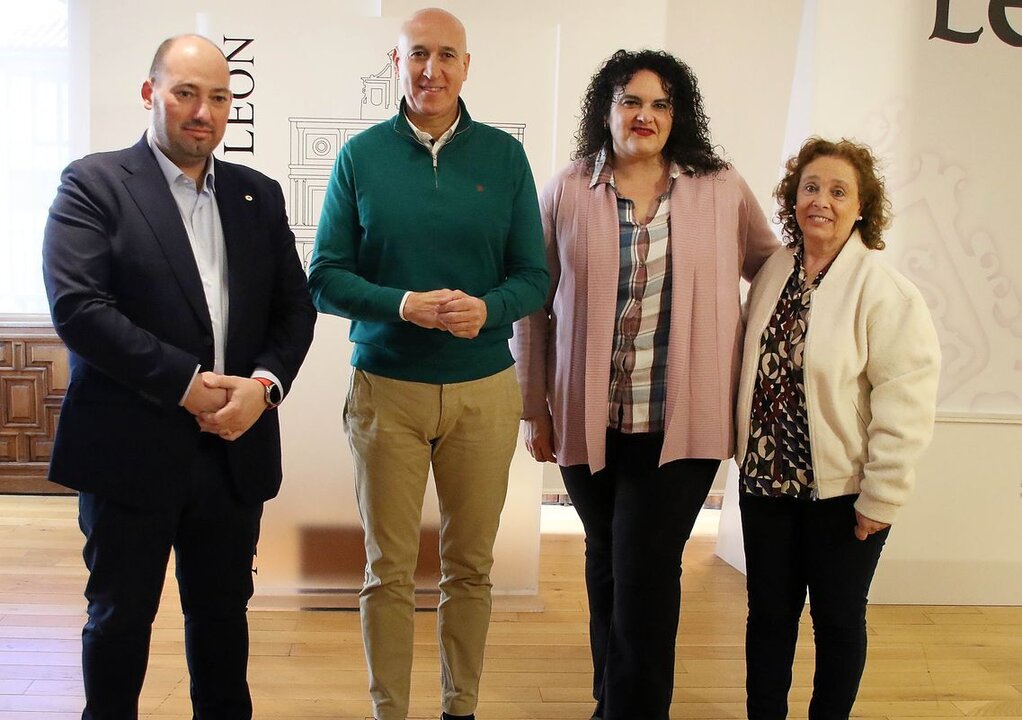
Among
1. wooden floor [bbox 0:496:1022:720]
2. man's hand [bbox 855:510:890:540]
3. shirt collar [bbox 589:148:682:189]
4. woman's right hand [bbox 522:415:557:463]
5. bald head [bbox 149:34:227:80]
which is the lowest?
wooden floor [bbox 0:496:1022:720]

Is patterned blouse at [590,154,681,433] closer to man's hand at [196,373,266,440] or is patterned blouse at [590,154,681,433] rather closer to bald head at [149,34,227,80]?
man's hand at [196,373,266,440]

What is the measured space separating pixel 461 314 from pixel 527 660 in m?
1.43

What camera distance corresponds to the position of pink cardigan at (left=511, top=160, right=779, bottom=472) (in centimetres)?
198

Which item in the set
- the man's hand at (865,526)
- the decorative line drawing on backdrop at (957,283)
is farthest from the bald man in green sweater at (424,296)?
the decorative line drawing on backdrop at (957,283)

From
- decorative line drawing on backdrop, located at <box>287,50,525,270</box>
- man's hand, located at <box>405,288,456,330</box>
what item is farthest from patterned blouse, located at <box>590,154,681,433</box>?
decorative line drawing on backdrop, located at <box>287,50,525,270</box>

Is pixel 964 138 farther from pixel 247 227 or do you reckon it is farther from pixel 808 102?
pixel 247 227

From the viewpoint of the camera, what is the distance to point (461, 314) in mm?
1882

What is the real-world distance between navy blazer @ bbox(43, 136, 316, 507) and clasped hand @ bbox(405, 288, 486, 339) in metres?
0.33

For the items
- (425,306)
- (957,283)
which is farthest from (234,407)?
(957,283)

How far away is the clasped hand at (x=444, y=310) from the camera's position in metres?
1.88

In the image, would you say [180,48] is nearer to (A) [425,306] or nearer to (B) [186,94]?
(B) [186,94]

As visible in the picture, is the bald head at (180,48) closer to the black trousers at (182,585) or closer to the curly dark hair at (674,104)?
the black trousers at (182,585)

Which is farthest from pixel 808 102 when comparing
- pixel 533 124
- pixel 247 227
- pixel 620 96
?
pixel 247 227

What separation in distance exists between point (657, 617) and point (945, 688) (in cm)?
128
